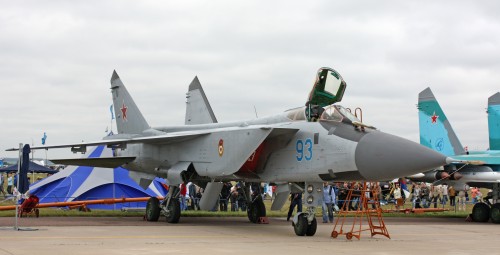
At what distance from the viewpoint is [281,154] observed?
39.8 feet

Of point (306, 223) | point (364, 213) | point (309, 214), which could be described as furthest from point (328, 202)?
point (306, 223)

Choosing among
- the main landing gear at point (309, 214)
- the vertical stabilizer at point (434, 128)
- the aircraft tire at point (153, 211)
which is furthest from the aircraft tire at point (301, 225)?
the vertical stabilizer at point (434, 128)

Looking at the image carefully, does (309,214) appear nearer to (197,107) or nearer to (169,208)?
(169,208)

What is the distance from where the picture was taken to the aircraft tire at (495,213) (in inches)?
667

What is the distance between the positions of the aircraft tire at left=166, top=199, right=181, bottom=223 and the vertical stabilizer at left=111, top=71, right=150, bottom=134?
279cm

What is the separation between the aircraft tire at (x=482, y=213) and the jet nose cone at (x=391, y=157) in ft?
28.1

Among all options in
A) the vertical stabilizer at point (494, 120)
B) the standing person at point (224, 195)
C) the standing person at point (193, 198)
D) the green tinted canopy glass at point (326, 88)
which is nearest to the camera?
the green tinted canopy glass at point (326, 88)

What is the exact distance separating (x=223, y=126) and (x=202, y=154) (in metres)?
1.21

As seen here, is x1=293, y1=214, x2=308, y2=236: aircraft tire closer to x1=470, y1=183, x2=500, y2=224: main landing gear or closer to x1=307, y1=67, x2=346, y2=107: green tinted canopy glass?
x1=307, y1=67, x2=346, y2=107: green tinted canopy glass

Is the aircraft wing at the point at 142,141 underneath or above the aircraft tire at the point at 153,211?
above

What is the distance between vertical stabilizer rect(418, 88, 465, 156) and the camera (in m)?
19.9

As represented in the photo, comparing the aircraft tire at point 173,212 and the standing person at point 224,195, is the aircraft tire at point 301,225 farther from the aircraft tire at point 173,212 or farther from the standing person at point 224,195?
the standing person at point 224,195

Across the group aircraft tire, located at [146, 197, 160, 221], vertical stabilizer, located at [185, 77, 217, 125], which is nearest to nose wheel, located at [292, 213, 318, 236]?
aircraft tire, located at [146, 197, 160, 221]

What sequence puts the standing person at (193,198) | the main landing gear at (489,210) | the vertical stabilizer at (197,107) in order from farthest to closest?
1. the standing person at (193,198)
2. the vertical stabilizer at (197,107)
3. the main landing gear at (489,210)
